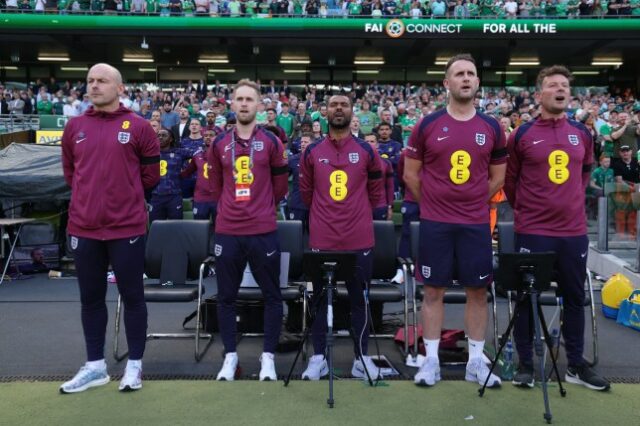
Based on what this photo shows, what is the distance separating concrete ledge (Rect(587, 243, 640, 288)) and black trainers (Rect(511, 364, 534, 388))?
3647 mm

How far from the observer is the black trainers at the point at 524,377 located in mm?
3885

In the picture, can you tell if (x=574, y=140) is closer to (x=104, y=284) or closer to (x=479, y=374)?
(x=479, y=374)

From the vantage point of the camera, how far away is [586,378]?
393cm

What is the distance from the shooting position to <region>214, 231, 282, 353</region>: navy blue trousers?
13.6ft

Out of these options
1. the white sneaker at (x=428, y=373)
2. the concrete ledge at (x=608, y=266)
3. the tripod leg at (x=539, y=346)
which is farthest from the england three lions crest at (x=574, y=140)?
the concrete ledge at (x=608, y=266)

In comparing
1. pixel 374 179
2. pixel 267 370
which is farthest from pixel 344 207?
pixel 267 370

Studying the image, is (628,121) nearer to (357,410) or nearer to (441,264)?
(441,264)

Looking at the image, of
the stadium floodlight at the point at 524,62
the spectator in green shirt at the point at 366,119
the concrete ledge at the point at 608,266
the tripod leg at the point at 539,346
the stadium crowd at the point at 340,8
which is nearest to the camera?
the tripod leg at the point at 539,346

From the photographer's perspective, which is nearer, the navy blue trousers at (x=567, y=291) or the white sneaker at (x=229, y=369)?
the navy blue trousers at (x=567, y=291)

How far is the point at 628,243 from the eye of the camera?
7.30 m

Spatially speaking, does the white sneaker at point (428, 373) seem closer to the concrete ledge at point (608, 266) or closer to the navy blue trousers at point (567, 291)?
the navy blue trousers at point (567, 291)

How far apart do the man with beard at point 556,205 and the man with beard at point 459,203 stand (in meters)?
0.22

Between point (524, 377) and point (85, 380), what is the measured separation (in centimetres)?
280

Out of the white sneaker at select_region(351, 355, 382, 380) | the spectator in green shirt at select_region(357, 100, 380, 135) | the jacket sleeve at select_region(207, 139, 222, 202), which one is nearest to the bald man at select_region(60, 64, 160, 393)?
the jacket sleeve at select_region(207, 139, 222, 202)
